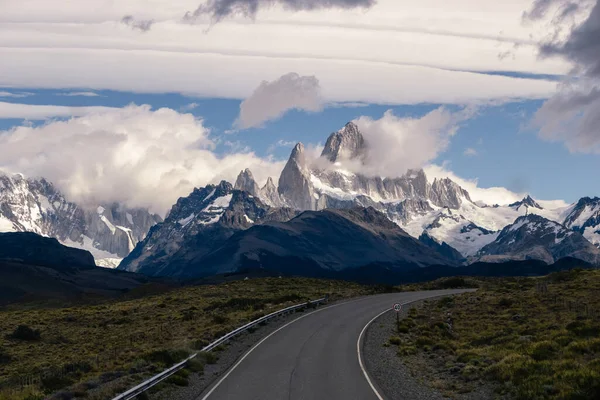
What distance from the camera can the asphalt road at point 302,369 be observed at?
25500 millimetres

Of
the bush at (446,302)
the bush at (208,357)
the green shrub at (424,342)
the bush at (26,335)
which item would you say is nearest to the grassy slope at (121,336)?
the bush at (26,335)

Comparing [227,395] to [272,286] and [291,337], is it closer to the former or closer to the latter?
[291,337]

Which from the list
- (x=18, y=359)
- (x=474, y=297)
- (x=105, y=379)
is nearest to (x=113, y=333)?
(x=18, y=359)

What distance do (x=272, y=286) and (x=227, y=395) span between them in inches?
3297

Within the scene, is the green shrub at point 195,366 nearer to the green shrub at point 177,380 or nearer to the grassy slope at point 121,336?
the grassy slope at point 121,336

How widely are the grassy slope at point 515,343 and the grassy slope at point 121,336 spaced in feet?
46.7

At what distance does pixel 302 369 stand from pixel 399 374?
472cm

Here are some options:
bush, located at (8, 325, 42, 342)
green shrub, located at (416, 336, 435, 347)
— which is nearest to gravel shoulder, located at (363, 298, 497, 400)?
green shrub, located at (416, 336, 435, 347)

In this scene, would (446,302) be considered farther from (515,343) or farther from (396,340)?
(515,343)

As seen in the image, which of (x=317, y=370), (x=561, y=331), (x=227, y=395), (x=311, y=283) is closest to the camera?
(x=227, y=395)

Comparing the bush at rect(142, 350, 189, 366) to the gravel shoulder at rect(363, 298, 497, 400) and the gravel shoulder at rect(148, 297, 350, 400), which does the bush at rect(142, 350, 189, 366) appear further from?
the gravel shoulder at rect(363, 298, 497, 400)

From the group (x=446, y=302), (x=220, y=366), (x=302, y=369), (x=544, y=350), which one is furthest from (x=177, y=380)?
(x=446, y=302)

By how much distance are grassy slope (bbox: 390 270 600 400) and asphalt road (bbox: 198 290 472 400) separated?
3.80 m

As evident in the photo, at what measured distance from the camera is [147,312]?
249 ft
